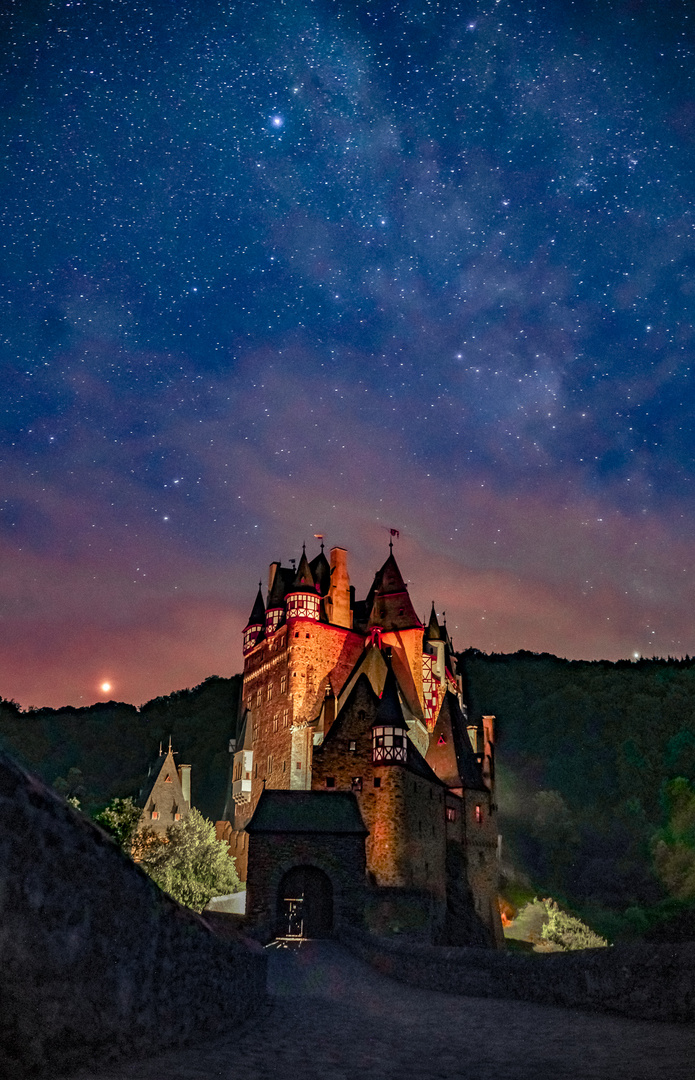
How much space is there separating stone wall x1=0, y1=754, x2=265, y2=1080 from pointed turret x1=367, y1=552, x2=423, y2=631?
5458 centimetres

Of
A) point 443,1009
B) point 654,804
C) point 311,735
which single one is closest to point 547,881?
point 654,804

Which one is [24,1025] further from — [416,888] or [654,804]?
[654,804]

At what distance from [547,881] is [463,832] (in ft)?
131

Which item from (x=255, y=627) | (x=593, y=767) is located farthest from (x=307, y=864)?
(x=593, y=767)

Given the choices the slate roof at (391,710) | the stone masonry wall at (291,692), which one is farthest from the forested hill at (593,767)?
the slate roof at (391,710)

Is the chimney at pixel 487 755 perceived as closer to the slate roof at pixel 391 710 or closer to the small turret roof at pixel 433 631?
the small turret roof at pixel 433 631

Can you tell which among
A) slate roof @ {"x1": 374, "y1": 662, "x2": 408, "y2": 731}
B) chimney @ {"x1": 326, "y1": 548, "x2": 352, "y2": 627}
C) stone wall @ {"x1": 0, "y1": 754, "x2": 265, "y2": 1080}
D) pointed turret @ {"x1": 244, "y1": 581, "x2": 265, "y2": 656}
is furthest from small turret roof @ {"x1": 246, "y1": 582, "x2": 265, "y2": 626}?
stone wall @ {"x1": 0, "y1": 754, "x2": 265, "y2": 1080}

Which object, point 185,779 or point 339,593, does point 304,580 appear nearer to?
point 339,593

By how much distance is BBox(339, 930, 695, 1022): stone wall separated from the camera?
10883mm

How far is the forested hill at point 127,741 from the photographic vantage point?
3474 inches

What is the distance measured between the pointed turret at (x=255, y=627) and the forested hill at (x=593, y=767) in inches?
1271

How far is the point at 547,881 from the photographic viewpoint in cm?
8119

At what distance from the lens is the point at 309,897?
35.3 metres

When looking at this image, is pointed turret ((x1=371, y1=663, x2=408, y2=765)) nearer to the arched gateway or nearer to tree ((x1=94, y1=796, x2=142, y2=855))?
the arched gateway
